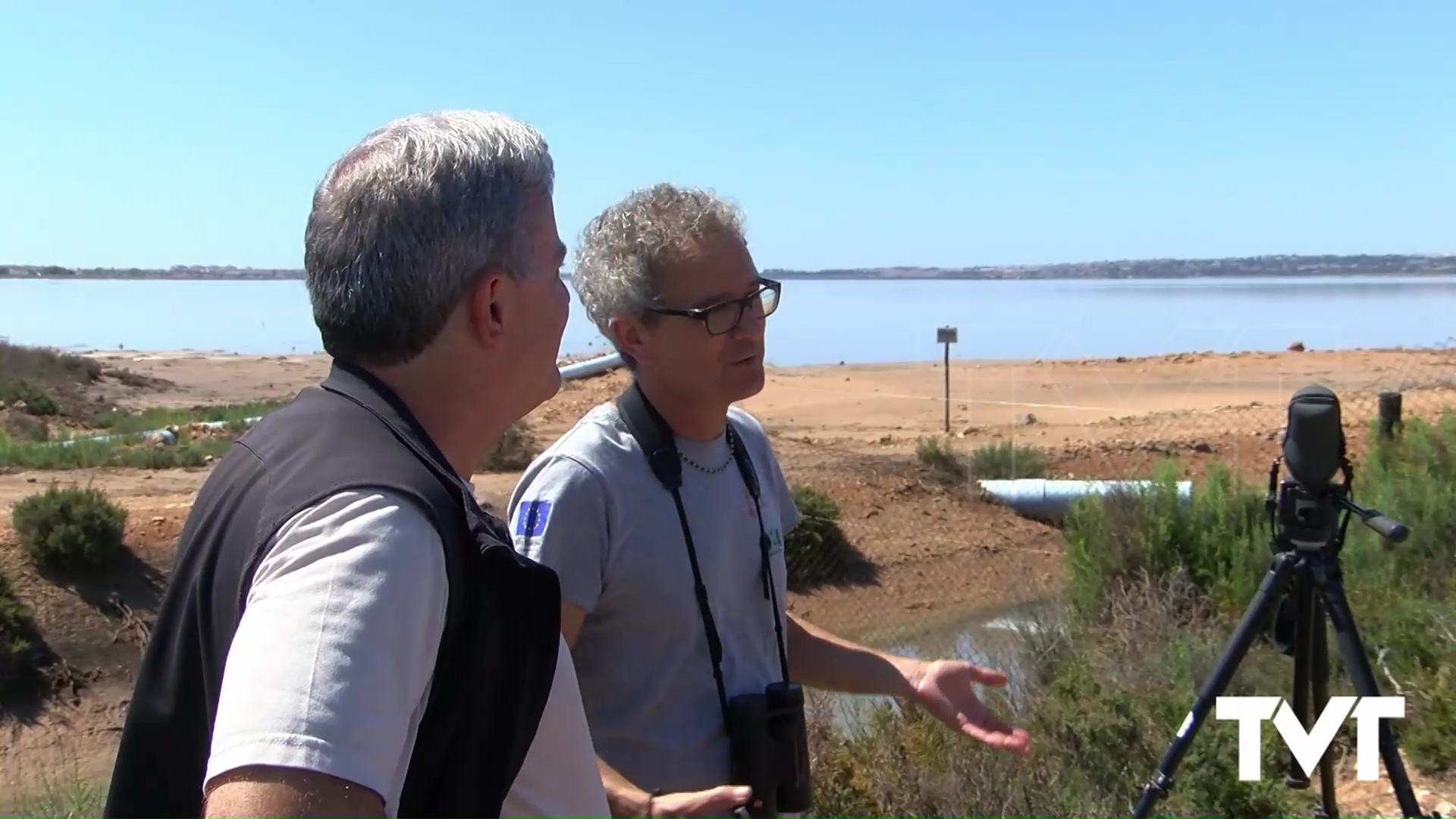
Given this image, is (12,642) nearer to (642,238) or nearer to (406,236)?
(642,238)

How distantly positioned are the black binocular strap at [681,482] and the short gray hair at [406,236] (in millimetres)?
964

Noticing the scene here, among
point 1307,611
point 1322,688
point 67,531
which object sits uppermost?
point 1307,611

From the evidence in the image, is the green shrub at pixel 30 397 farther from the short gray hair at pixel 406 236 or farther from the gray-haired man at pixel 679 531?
the short gray hair at pixel 406 236

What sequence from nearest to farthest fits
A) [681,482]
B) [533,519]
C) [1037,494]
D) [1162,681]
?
[533,519], [681,482], [1162,681], [1037,494]

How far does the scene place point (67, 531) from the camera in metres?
A: 10.2

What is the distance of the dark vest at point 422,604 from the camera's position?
3.92 feet

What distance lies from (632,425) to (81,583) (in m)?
9.28

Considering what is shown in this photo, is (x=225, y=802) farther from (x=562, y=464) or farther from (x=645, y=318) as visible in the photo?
(x=645, y=318)

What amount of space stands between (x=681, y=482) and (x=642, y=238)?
0.47m

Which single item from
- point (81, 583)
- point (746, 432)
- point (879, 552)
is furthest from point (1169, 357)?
point (746, 432)

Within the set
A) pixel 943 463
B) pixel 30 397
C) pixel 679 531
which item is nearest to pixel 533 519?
pixel 679 531

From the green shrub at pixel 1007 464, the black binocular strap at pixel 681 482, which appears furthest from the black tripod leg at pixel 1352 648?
the green shrub at pixel 1007 464

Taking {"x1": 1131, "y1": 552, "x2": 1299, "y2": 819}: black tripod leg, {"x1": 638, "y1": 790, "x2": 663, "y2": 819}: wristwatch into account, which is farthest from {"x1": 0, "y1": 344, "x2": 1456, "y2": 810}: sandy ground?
{"x1": 638, "y1": 790, "x2": 663, "y2": 819}: wristwatch

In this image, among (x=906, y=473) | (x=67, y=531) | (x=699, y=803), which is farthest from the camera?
(x=906, y=473)
